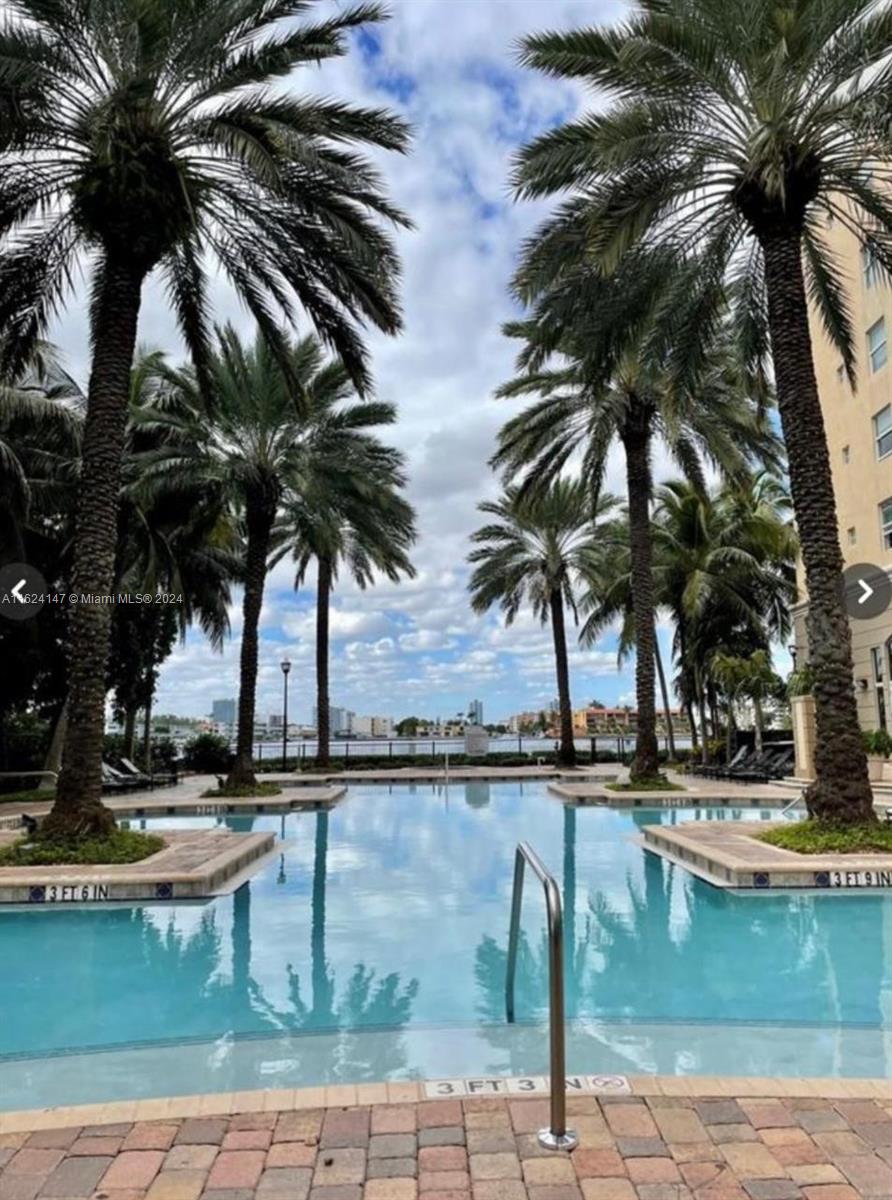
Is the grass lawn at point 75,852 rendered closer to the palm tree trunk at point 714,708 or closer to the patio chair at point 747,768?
the patio chair at point 747,768

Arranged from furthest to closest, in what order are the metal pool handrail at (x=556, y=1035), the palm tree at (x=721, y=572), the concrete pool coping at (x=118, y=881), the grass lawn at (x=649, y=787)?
the palm tree at (x=721, y=572) → the grass lawn at (x=649, y=787) → the concrete pool coping at (x=118, y=881) → the metal pool handrail at (x=556, y=1035)

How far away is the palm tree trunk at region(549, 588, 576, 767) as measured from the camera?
28516 mm

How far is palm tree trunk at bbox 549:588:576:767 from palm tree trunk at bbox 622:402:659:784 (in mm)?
8071

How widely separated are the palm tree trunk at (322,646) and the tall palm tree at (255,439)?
649 centimetres

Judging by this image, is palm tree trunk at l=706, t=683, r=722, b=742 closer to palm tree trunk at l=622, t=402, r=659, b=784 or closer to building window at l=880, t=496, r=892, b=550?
building window at l=880, t=496, r=892, b=550

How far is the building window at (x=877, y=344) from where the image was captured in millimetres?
21578

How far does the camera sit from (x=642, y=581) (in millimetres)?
20344

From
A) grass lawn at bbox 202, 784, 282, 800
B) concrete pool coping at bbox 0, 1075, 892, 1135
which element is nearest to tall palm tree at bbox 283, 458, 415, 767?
grass lawn at bbox 202, 784, 282, 800

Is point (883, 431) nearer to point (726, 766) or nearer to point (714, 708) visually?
point (726, 766)

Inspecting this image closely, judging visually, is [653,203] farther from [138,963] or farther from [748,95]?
[138,963]

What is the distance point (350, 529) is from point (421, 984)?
66.1 feet

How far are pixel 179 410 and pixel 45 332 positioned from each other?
7472mm

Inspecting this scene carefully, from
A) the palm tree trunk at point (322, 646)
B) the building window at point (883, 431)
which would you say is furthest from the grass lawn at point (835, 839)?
the palm tree trunk at point (322, 646)

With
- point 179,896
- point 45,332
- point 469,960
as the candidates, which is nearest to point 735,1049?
point 469,960
